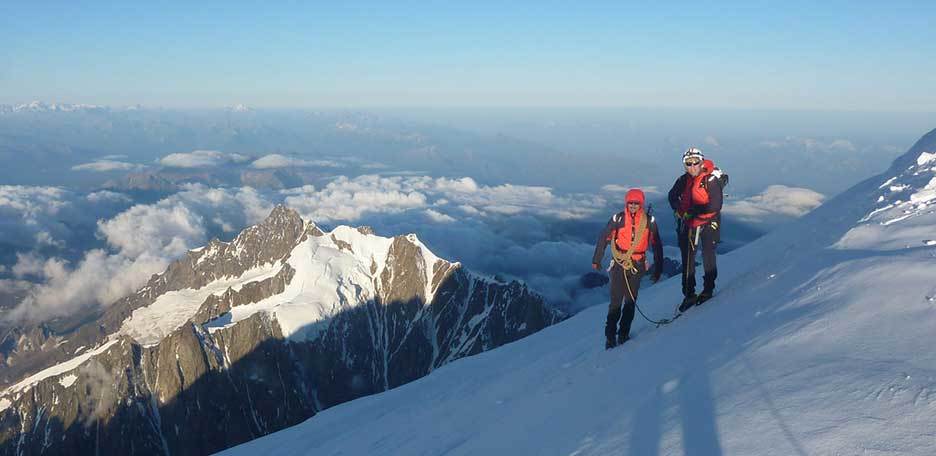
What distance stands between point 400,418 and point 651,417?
11.4 m

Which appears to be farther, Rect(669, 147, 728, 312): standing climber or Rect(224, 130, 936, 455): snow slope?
Rect(669, 147, 728, 312): standing climber

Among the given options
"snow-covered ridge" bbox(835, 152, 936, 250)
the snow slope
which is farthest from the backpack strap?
"snow-covered ridge" bbox(835, 152, 936, 250)

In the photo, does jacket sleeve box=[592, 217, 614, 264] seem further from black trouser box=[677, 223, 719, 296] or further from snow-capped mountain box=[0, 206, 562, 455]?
snow-capped mountain box=[0, 206, 562, 455]

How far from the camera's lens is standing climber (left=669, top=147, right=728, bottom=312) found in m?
11.9

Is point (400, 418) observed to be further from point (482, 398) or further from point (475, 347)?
point (475, 347)

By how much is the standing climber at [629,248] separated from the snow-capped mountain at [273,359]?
537 ft

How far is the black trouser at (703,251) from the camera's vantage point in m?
12.3

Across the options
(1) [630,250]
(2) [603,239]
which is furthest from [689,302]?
(2) [603,239]

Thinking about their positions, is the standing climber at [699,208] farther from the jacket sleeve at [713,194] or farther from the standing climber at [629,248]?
the standing climber at [629,248]

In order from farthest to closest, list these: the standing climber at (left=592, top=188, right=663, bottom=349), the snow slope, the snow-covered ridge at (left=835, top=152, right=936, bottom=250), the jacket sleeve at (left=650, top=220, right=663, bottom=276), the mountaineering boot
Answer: the mountaineering boot < the jacket sleeve at (left=650, top=220, right=663, bottom=276) < the standing climber at (left=592, top=188, right=663, bottom=349) < the snow-covered ridge at (left=835, top=152, right=936, bottom=250) < the snow slope

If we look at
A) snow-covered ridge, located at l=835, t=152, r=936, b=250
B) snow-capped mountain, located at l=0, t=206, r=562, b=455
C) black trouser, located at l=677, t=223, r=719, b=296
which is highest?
snow-covered ridge, located at l=835, t=152, r=936, b=250

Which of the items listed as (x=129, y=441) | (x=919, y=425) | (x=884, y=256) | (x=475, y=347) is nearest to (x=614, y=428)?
(x=919, y=425)

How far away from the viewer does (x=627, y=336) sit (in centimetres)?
1311

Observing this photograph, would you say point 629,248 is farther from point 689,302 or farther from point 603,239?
point 689,302
